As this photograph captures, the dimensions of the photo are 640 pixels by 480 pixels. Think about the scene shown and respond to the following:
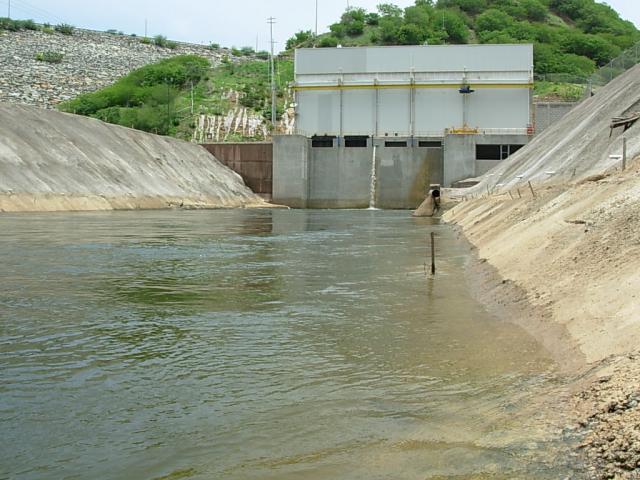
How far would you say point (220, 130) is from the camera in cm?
8844

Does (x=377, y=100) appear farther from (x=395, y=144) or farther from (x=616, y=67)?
(x=616, y=67)

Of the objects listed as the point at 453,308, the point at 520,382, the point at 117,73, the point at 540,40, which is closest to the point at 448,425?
the point at 520,382

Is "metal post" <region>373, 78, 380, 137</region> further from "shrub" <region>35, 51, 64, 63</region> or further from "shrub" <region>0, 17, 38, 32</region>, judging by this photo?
"shrub" <region>0, 17, 38, 32</region>

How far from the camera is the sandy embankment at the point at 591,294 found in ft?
17.6

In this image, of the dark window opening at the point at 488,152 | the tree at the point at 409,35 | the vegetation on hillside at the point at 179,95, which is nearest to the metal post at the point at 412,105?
the dark window opening at the point at 488,152

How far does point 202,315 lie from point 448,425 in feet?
19.4

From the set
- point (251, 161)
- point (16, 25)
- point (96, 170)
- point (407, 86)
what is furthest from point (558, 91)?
point (16, 25)

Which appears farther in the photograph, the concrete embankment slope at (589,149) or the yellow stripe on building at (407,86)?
the yellow stripe on building at (407,86)

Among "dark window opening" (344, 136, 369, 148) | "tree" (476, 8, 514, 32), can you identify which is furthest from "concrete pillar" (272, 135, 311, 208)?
"tree" (476, 8, 514, 32)

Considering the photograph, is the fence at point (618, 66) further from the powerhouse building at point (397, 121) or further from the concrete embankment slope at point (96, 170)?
the concrete embankment slope at point (96, 170)

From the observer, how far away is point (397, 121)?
234 ft

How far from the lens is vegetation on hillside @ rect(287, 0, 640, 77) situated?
145 metres

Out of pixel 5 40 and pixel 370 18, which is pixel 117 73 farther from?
pixel 370 18

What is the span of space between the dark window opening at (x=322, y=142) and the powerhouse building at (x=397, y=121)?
0.10 m
